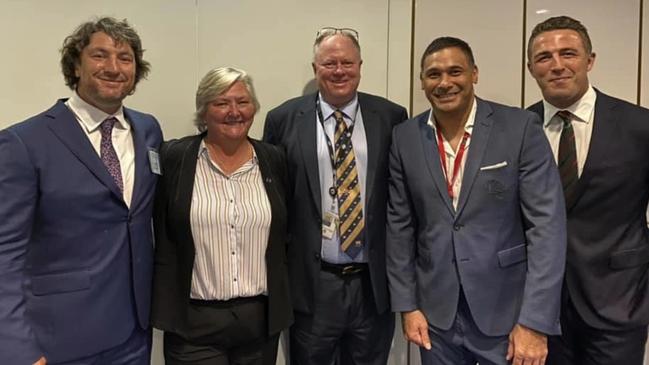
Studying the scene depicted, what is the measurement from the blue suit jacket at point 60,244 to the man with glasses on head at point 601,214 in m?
1.79

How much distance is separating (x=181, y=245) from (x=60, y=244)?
0.45 meters

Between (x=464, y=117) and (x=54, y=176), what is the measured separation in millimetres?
1550

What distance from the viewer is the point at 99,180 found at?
186 cm

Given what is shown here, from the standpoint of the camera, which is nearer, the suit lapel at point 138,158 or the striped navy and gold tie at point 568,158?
the suit lapel at point 138,158

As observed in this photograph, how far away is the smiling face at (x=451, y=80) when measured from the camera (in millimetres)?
2084

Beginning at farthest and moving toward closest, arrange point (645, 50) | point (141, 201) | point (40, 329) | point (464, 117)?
point (645, 50)
point (464, 117)
point (141, 201)
point (40, 329)

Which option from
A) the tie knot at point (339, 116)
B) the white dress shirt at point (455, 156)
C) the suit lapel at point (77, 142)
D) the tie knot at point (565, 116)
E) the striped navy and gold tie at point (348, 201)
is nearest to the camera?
the suit lapel at point (77, 142)

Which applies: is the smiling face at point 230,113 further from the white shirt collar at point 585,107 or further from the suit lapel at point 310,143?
the white shirt collar at point 585,107

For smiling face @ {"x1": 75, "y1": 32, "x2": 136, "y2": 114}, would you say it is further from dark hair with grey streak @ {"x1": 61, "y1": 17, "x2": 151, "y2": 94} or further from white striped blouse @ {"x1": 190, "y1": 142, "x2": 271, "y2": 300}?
white striped blouse @ {"x1": 190, "y1": 142, "x2": 271, "y2": 300}

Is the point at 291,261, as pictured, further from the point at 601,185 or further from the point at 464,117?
the point at 601,185

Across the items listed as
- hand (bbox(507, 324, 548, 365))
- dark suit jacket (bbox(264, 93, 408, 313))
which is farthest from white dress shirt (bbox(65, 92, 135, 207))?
hand (bbox(507, 324, 548, 365))

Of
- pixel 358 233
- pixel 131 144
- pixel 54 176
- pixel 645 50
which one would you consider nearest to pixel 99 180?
pixel 54 176

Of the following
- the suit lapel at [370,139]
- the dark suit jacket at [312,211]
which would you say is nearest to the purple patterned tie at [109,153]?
the dark suit jacket at [312,211]

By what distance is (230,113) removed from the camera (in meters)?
2.20
